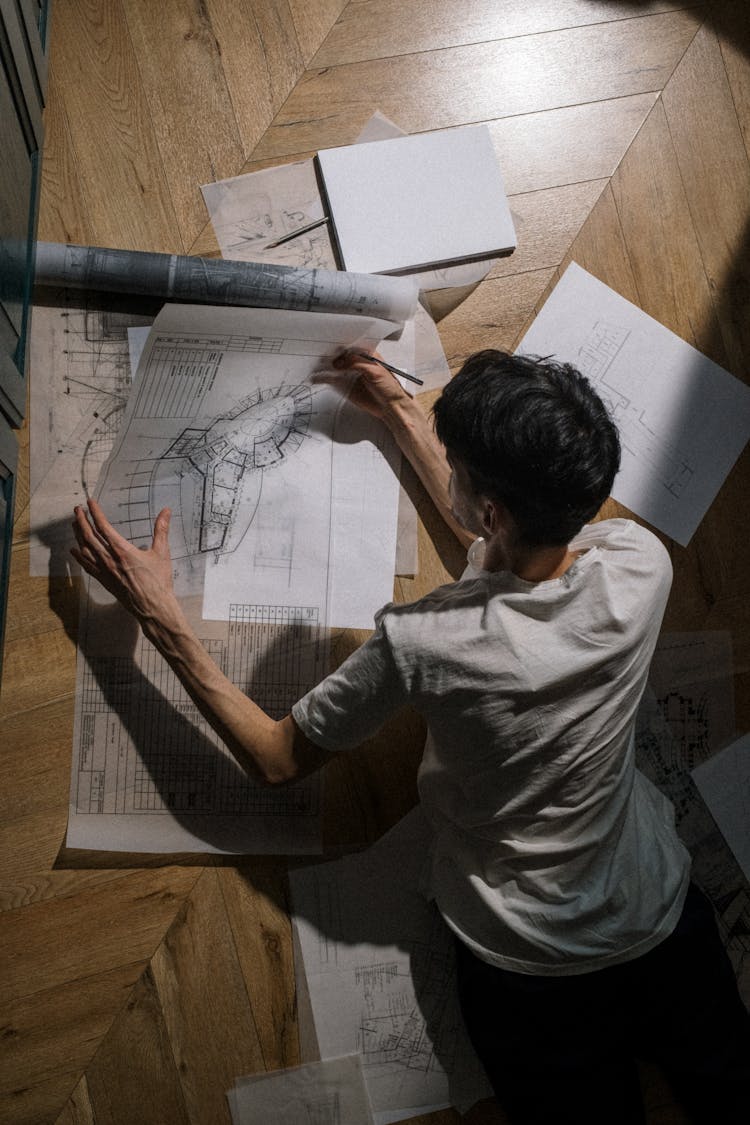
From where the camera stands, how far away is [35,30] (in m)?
1.00

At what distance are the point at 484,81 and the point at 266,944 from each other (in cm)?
111

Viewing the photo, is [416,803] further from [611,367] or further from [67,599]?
[611,367]

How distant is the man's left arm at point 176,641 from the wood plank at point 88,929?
0.23 meters

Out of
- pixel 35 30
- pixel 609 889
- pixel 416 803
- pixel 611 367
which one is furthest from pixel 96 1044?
pixel 35 30

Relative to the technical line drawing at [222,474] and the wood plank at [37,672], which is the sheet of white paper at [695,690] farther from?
the wood plank at [37,672]

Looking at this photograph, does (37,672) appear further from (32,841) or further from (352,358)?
(352,358)

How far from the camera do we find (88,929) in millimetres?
1041

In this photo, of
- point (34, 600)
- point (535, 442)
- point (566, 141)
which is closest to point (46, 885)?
point (34, 600)

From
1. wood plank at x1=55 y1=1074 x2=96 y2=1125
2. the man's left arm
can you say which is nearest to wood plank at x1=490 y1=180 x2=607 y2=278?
the man's left arm

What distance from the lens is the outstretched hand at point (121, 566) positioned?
0.98m

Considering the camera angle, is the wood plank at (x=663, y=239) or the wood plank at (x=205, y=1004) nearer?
the wood plank at (x=205, y=1004)

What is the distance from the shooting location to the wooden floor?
103 centimetres

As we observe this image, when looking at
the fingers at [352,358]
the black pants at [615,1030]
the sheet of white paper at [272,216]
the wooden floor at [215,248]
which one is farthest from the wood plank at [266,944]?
the sheet of white paper at [272,216]

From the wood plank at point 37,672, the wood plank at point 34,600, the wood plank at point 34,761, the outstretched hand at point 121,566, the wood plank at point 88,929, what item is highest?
the outstretched hand at point 121,566
